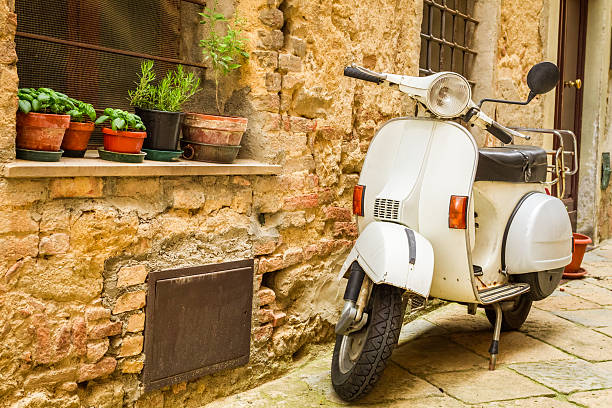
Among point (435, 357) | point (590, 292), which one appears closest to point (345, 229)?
point (435, 357)

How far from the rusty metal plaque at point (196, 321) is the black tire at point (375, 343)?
46 cm

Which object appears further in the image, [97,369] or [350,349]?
[350,349]

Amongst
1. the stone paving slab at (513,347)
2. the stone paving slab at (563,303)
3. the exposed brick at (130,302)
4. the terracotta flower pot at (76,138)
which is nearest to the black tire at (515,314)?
the stone paving slab at (513,347)

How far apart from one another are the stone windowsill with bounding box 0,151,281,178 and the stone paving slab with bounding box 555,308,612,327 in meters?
2.20

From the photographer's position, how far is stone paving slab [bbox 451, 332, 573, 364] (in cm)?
328

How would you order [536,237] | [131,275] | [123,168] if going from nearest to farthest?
[123,168] < [131,275] < [536,237]

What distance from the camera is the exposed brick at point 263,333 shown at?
2.83m

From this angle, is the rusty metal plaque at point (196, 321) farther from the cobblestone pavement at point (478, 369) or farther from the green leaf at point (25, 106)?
the green leaf at point (25, 106)

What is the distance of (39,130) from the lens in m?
2.09

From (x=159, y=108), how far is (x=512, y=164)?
170 centimetres

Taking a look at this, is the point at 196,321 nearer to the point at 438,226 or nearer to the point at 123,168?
the point at 123,168

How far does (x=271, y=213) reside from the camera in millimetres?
2908

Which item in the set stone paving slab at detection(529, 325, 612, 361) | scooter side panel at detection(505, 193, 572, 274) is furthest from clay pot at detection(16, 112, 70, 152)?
stone paving slab at detection(529, 325, 612, 361)

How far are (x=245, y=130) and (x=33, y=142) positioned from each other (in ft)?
3.12
